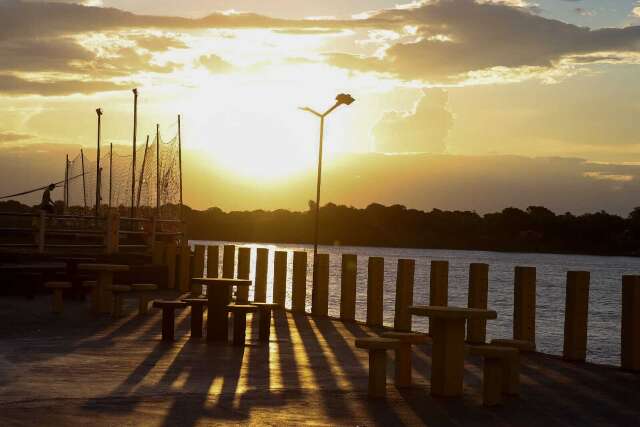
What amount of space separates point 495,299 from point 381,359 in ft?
235

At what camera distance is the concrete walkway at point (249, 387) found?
9633 millimetres

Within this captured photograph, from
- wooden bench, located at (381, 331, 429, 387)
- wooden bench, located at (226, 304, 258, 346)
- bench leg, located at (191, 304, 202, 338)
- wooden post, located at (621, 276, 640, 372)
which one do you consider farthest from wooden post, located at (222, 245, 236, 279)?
wooden bench, located at (381, 331, 429, 387)

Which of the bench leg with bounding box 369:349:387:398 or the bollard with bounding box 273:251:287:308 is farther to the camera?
the bollard with bounding box 273:251:287:308

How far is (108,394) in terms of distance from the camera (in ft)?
34.4

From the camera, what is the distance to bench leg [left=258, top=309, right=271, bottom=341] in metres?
16.5

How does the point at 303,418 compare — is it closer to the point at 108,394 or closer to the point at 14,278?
the point at 108,394

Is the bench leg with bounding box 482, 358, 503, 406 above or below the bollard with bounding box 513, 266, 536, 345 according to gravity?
below

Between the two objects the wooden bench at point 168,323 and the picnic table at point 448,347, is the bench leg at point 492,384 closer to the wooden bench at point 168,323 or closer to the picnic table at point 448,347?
the picnic table at point 448,347

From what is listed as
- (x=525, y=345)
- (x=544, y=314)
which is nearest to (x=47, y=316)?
(x=525, y=345)

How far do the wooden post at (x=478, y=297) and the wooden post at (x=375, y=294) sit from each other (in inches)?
125

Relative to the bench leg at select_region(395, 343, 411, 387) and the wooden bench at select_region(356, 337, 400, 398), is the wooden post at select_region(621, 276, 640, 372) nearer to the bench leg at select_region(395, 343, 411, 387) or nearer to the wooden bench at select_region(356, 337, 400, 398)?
the bench leg at select_region(395, 343, 411, 387)

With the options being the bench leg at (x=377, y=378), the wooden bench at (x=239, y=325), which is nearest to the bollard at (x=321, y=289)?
the wooden bench at (x=239, y=325)

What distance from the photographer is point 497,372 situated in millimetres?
10844

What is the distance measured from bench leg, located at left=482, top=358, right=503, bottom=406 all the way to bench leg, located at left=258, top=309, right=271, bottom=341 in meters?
6.21
